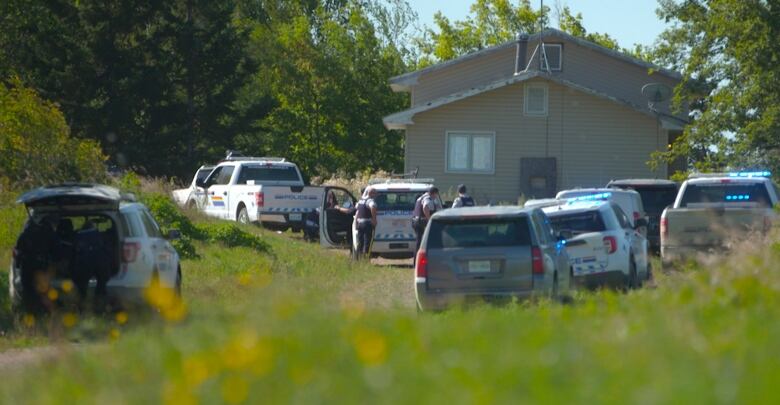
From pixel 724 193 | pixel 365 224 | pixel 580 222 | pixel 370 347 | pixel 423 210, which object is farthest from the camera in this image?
pixel 365 224

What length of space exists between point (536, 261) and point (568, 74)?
28.2 m

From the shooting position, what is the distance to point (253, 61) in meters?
51.0

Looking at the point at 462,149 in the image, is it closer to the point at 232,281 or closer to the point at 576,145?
the point at 576,145

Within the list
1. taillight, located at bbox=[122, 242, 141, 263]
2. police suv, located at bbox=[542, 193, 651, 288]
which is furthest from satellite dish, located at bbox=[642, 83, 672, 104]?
taillight, located at bbox=[122, 242, 141, 263]

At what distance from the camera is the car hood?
50.9 feet

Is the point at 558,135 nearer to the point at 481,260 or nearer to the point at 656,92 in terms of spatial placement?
the point at 656,92

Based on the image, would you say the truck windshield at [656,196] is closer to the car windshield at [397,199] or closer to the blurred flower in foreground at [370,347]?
the car windshield at [397,199]

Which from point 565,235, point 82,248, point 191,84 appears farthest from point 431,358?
point 191,84

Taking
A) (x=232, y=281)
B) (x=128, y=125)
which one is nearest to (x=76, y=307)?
(x=232, y=281)

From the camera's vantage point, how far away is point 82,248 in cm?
1548

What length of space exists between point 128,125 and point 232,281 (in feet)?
97.4

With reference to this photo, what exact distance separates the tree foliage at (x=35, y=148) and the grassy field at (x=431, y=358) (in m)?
18.6

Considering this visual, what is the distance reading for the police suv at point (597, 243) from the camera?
19.4 m

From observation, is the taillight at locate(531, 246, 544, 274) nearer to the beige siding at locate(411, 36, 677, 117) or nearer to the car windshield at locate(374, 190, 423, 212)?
the car windshield at locate(374, 190, 423, 212)
